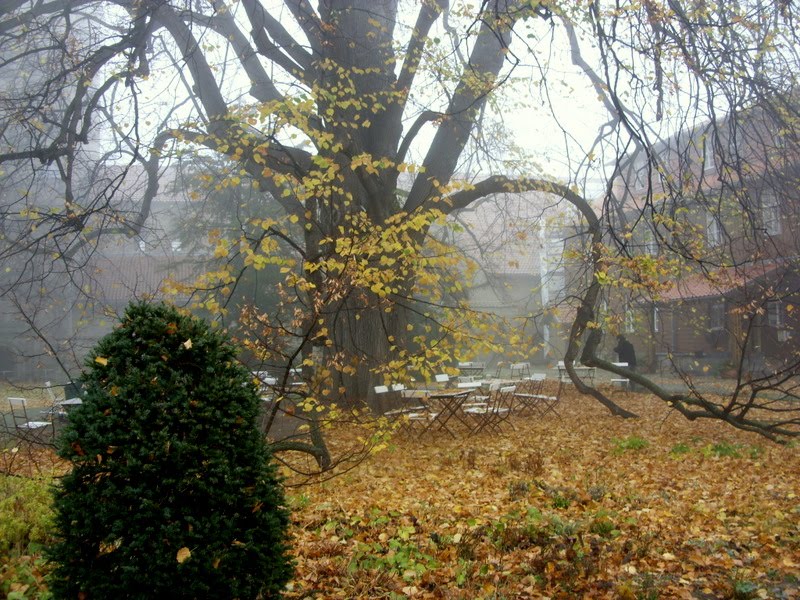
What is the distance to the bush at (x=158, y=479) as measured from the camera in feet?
10.2

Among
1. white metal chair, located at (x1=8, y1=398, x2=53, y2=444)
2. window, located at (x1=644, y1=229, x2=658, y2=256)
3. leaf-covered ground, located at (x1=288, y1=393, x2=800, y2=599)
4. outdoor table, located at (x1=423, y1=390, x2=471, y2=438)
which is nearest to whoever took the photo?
leaf-covered ground, located at (x1=288, y1=393, x2=800, y2=599)

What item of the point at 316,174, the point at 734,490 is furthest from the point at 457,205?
the point at 734,490

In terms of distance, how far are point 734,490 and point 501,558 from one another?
12.9 feet

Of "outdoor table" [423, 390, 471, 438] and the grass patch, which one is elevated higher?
"outdoor table" [423, 390, 471, 438]

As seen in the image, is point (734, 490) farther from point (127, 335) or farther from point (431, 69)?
point (431, 69)

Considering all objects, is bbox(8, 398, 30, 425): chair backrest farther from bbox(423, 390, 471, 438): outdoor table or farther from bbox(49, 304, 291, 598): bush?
bbox(49, 304, 291, 598): bush

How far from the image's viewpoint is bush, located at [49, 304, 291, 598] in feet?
10.2

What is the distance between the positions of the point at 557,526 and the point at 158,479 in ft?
11.2

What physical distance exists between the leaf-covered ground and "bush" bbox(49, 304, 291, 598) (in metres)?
1.39

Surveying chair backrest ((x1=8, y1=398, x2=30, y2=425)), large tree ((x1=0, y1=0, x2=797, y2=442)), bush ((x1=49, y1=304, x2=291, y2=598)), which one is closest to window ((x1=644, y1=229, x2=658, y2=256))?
large tree ((x1=0, y1=0, x2=797, y2=442))

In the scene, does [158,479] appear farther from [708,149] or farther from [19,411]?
[708,149]

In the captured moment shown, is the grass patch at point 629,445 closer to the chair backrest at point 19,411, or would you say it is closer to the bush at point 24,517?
the bush at point 24,517

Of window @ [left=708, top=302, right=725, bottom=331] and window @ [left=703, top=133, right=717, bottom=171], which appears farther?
window @ [left=708, top=302, right=725, bottom=331]

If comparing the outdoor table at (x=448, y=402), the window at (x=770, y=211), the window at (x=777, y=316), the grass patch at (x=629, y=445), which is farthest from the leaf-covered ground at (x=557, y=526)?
the window at (x=777, y=316)
